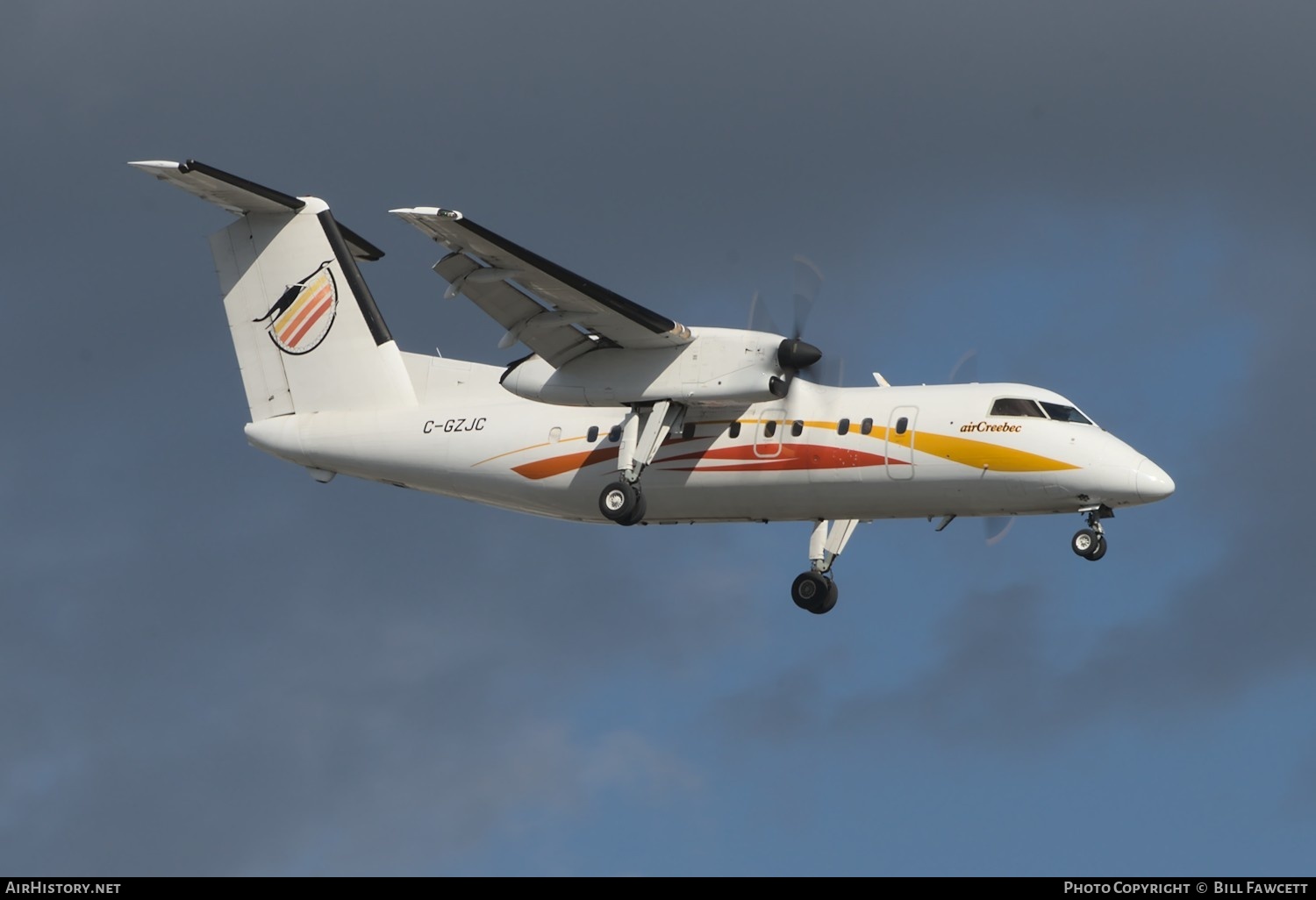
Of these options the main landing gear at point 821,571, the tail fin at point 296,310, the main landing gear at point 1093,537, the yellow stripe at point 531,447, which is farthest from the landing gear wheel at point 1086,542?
the tail fin at point 296,310

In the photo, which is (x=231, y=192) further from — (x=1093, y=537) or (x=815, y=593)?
(x=1093, y=537)

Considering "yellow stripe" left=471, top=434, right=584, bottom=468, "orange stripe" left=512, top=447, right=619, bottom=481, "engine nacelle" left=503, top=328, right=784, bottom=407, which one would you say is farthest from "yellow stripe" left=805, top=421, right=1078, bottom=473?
"yellow stripe" left=471, top=434, right=584, bottom=468

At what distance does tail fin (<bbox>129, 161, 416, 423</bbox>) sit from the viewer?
2570cm

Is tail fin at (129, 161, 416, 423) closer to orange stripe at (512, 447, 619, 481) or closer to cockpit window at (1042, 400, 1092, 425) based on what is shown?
orange stripe at (512, 447, 619, 481)

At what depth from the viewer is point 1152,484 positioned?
21.4 metres

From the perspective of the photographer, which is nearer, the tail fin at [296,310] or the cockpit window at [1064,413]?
the cockpit window at [1064,413]

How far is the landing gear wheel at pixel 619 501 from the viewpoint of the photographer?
75.3 feet

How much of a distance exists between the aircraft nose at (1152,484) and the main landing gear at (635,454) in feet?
18.5

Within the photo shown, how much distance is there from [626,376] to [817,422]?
7.98ft

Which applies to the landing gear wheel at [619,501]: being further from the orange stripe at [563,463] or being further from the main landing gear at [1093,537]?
the main landing gear at [1093,537]

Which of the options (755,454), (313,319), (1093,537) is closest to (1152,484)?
(1093,537)

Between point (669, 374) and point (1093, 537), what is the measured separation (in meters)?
5.45
